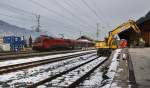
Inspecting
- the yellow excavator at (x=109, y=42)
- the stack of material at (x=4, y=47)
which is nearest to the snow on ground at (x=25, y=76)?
the yellow excavator at (x=109, y=42)

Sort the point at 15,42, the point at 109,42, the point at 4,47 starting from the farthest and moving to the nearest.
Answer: the point at 4,47 < the point at 15,42 < the point at 109,42

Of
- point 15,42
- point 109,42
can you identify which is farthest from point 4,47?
point 109,42

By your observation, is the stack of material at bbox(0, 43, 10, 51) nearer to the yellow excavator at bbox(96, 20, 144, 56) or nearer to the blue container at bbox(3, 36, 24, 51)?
the blue container at bbox(3, 36, 24, 51)

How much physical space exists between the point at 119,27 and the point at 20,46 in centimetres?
2313

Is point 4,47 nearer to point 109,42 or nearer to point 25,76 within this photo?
point 109,42

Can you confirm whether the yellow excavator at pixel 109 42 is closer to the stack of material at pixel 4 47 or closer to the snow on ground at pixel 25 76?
the snow on ground at pixel 25 76

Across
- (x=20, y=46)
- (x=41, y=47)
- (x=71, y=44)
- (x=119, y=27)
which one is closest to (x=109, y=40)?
(x=119, y=27)

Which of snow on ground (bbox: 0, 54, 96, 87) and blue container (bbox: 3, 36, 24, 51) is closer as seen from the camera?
snow on ground (bbox: 0, 54, 96, 87)

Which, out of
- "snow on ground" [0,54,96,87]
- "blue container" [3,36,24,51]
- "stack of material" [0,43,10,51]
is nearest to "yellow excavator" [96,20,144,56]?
"snow on ground" [0,54,96,87]

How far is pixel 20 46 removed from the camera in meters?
49.8

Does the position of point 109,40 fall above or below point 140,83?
above

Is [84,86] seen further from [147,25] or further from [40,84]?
[147,25]

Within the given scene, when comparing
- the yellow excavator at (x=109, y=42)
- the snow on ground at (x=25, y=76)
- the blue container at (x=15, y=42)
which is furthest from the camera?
the blue container at (x=15, y=42)

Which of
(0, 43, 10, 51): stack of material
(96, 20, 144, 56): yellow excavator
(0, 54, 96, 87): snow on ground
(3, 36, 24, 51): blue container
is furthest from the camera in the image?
(0, 43, 10, 51): stack of material
